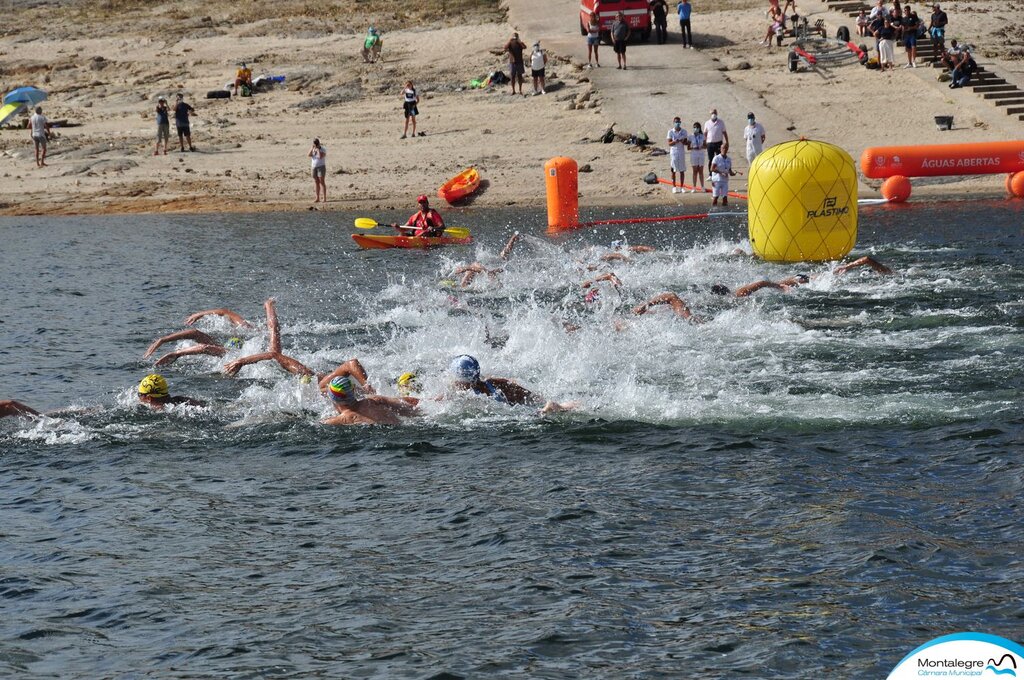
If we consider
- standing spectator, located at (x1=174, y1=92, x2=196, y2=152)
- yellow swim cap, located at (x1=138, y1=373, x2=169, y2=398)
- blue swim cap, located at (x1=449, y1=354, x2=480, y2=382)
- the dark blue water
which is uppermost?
standing spectator, located at (x1=174, y1=92, x2=196, y2=152)

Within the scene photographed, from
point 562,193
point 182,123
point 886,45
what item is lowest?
point 562,193

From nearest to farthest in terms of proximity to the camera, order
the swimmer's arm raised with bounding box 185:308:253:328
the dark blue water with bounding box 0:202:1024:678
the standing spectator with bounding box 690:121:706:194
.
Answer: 1. the dark blue water with bounding box 0:202:1024:678
2. the swimmer's arm raised with bounding box 185:308:253:328
3. the standing spectator with bounding box 690:121:706:194

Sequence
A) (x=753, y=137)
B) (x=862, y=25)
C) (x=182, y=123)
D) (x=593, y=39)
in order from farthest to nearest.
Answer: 1. (x=862, y=25)
2. (x=593, y=39)
3. (x=182, y=123)
4. (x=753, y=137)

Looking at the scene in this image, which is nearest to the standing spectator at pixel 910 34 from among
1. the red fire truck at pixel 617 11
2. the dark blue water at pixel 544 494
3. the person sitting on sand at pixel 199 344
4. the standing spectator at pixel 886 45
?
the standing spectator at pixel 886 45

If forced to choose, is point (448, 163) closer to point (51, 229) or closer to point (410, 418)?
point (51, 229)

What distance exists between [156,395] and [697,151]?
17976mm

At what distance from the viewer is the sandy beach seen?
31.7 m

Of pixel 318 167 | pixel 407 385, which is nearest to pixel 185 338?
pixel 407 385

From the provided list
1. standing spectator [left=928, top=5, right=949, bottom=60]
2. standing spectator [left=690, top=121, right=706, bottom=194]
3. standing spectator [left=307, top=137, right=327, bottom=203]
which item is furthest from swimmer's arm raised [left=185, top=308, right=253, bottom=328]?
standing spectator [left=928, top=5, right=949, bottom=60]

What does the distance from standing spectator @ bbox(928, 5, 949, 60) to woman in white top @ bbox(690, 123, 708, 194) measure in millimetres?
9026

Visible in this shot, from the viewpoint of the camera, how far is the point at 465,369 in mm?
13570

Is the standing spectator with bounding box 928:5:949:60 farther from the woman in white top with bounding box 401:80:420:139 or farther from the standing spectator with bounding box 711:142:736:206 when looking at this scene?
the woman in white top with bounding box 401:80:420:139

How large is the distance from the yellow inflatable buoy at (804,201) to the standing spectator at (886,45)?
1586 centimetres

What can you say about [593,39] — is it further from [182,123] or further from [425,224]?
[425,224]
